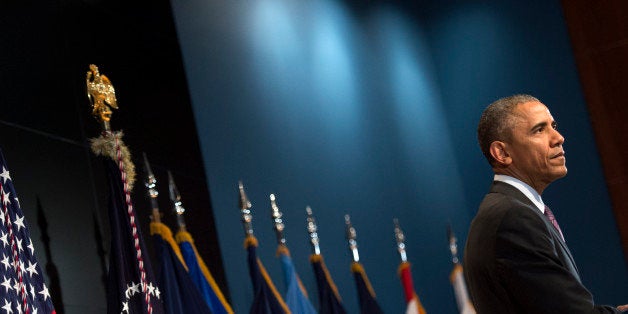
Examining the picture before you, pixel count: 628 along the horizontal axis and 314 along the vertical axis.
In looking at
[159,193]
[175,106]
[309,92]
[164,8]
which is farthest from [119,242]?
[309,92]

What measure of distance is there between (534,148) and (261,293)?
2574 millimetres

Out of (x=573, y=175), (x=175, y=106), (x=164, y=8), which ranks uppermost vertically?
(x=164, y=8)

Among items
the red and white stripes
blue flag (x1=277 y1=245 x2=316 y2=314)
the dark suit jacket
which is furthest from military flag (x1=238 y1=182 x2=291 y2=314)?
the dark suit jacket

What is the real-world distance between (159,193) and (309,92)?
6.77 ft

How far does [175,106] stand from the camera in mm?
5996

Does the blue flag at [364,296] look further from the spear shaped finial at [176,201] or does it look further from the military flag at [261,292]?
the spear shaped finial at [176,201]

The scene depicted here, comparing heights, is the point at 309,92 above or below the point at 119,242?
above

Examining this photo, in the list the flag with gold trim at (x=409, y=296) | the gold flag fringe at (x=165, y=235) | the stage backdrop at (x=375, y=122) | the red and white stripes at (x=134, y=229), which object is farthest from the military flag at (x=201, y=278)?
the flag with gold trim at (x=409, y=296)

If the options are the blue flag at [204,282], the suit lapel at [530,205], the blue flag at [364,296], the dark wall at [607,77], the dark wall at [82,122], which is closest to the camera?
the suit lapel at [530,205]

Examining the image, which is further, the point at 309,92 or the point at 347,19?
the point at 347,19

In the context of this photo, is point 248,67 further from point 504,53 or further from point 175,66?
point 504,53

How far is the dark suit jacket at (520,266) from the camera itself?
2.58 m

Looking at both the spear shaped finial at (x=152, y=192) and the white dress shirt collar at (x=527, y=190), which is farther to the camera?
the spear shaped finial at (x=152, y=192)

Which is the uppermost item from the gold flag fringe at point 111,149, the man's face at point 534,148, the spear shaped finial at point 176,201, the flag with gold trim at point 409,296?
the gold flag fringe at point 111,149
